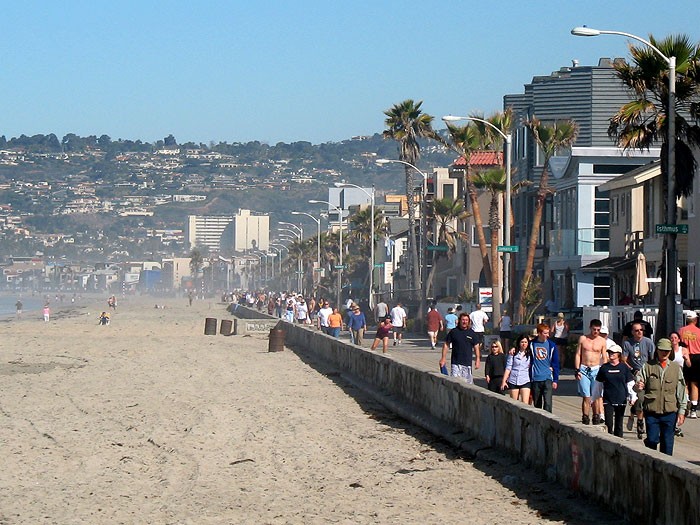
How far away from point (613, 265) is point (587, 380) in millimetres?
25935

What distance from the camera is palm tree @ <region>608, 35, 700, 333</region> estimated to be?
2581cm

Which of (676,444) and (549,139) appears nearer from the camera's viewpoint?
(676,444)

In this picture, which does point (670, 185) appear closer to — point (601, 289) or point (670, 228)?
point (670, 228)

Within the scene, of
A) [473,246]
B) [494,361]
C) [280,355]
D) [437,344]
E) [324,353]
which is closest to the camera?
[494,361]

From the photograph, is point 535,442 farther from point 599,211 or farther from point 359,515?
point 599,211

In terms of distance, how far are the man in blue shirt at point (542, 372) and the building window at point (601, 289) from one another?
1300 inches

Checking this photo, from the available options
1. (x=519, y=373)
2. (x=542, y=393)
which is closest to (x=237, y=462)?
(x=519, y=373)

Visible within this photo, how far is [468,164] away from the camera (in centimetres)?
5581

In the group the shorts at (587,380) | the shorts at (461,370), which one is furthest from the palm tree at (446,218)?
Result: the shorts at (587,380)

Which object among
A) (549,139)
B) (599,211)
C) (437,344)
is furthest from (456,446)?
(599,211)

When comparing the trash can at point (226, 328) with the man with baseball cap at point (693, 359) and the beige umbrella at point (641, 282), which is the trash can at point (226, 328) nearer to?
the beige umbrella at point (641, 282)

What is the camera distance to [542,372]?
1889 cm

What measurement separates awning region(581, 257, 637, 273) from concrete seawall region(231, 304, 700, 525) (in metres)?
18.7

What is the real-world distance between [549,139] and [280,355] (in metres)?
13.6
